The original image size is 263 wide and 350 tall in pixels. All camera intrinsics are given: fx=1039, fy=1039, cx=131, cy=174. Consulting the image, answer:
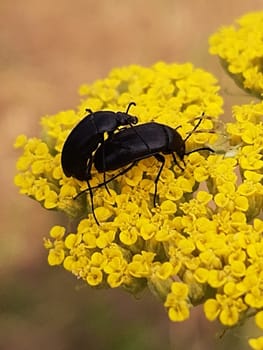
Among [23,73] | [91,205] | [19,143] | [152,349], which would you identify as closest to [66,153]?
[91,205]

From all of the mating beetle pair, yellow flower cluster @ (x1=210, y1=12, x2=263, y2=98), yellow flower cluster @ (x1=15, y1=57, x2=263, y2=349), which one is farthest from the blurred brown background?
the mating beetle pair

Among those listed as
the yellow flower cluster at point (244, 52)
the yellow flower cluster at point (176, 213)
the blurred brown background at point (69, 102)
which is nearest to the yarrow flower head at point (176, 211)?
the yellow flower cluster at point (176, 213)

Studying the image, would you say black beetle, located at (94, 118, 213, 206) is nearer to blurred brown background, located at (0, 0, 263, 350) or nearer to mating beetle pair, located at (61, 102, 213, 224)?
mating beetle pair, located at (61, 102, 213, 224)

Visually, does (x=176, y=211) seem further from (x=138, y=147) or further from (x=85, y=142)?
(x=85, y=142)

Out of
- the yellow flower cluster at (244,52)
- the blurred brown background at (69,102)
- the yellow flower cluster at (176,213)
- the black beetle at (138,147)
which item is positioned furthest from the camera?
the blurred brown background at (69,102)

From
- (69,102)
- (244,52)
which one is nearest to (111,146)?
(244,52)

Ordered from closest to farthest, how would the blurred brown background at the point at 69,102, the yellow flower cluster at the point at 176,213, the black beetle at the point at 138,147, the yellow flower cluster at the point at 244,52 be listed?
1. the yellow flower cluster at the point at 176,213
2. the black beetle at the point at 138,147
3. the yellow flower cluster at the point at 244,52
4. the blurred brown background at the point at 69,102

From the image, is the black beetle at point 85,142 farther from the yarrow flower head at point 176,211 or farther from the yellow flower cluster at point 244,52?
the yellow flower cluster at point 244,52
